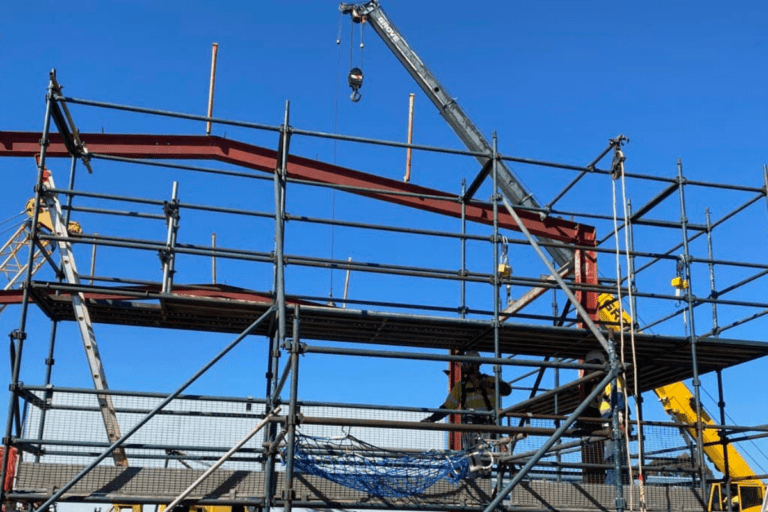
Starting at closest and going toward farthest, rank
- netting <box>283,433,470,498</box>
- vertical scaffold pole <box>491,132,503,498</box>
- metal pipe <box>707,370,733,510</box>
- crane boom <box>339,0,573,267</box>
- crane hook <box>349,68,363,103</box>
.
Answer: netting <box>283,433,470,498</box>, vertical scaffold pole <box>491,132,503,498</box>, metal pipe <box>707,370,733,510</box>, crane boom <box>339,0,573,267</box>, crane hook <box>349,68,363,103</box>

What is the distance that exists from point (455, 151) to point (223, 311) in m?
4.04

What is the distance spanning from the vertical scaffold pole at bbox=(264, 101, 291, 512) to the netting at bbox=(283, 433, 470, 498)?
422 mm

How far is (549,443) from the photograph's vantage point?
8.23 m

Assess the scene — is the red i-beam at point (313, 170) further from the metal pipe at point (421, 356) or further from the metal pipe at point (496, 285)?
the metal pipe at point (421, 356)

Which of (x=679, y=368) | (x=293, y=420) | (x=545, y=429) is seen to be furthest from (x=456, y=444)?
(x=293, y=420)

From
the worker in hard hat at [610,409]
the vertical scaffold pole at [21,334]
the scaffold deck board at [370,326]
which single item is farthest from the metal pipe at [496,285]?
the vertical scaffold pole at [21,334]

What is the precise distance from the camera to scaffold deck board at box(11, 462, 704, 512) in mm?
9094

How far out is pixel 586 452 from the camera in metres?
13.9

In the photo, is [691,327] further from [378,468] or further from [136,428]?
[136,428]

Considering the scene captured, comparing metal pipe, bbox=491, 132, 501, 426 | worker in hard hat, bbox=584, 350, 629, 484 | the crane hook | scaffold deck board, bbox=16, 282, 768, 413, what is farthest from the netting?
the crane hook

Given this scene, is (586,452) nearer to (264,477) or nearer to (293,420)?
(264,477)

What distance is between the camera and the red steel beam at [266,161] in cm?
A: 1245

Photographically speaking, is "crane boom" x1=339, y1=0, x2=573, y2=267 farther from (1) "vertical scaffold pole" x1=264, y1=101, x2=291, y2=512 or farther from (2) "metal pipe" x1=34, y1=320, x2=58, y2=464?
(2) "metal pipe" x1=34, y1=320, x2=58, y2=464

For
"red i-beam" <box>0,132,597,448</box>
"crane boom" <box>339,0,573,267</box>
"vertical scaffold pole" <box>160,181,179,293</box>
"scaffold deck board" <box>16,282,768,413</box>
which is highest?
"crane boom" <box>339,0,573,267</box>
